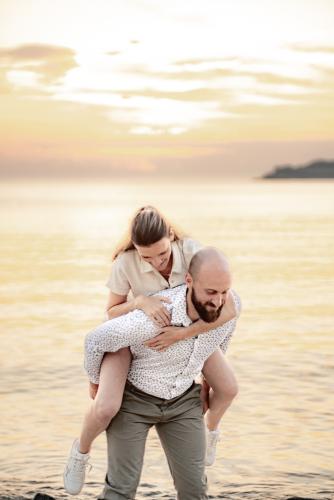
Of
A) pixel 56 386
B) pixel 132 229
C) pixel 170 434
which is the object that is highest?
pixel 132 229

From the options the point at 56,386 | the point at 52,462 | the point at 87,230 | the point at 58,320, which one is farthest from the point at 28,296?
the point at 87,230

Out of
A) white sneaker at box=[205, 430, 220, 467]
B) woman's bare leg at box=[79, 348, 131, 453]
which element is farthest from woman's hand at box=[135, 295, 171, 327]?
white sneaker at box=[205, 430, 220, 467]

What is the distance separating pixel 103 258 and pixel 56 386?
18.9 meters

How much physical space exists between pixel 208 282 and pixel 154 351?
48 cm

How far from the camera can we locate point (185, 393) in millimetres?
4648

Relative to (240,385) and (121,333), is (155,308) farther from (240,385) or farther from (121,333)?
(240,385)

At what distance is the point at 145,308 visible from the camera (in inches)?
171

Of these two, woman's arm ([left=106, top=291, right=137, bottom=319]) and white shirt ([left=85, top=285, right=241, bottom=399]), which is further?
woman's arm ([left=106, top=291, right=137, bottom=319])

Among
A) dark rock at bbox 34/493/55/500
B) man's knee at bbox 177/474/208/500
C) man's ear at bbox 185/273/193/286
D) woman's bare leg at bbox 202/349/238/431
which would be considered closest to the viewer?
man's ear at bbox 185/273/193/286

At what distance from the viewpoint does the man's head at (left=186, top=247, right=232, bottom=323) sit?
417 cm

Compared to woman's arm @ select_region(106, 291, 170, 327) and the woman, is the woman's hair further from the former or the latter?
woman's arm @ select_region(106, 291, 170, 327)

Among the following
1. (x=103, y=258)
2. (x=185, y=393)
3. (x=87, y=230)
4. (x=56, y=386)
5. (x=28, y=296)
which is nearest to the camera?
(x=185, y=393)

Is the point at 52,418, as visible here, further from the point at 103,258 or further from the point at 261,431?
the point at 103,258

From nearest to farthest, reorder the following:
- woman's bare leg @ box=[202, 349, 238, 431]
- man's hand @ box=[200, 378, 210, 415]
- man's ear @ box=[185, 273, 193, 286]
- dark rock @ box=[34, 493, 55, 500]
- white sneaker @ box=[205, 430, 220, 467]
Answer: man's ear @ box=[185, 273, 193, 286] → woman's bare leg @ box=[202, 349, 238, 431] → man's hand @ box=[200, 378, 210, 415] → white sneaker @ box=[205, 430, 220, 467] → dark rock @ box=[34, 493, 55, 500]
